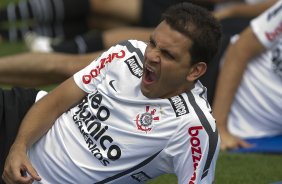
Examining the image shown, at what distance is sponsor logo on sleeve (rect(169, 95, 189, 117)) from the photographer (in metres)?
2.90

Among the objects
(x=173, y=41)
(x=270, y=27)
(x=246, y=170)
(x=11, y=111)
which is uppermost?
(x=173, y=41)

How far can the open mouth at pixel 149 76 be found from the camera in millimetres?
2869

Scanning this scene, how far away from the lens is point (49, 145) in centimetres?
314

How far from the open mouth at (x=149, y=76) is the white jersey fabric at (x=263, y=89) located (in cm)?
158

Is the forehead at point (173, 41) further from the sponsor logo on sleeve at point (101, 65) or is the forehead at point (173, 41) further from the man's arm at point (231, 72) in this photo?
the man's arm at point (231, 72)

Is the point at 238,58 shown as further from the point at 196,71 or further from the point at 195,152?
the point at 195,152

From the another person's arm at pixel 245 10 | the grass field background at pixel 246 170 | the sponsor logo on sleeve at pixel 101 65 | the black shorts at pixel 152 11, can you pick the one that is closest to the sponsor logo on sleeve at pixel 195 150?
the sponsor logo on sleeve at pixel 101 65

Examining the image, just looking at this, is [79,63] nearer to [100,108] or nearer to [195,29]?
[100,108]

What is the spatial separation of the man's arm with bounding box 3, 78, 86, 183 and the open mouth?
34 centimetres

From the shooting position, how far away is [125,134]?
2.98 m

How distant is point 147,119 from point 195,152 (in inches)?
9.5

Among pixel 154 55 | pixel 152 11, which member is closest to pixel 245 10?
pixel 152 11

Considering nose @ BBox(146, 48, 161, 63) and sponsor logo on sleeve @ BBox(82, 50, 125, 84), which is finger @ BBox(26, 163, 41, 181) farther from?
nose @ BBox(146, 48, 161, 63)

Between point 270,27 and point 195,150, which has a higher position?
point 195,150
